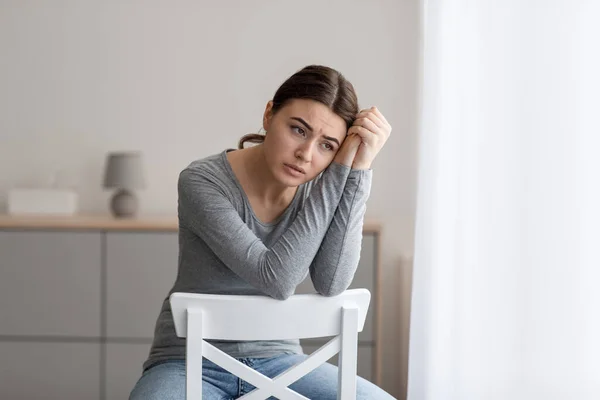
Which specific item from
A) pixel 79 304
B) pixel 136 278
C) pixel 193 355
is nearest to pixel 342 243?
pixel 193 355

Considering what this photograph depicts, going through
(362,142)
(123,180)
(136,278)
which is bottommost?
(136,278)

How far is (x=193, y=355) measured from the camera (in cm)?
167

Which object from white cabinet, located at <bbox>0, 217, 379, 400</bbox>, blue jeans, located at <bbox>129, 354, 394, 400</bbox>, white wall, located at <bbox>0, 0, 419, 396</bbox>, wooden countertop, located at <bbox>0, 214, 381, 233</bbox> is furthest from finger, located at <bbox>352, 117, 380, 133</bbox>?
white wall, located at <bbox>0, 0, 419, 396</bbox>

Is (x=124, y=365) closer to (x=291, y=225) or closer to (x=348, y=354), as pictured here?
(x=291, y=225)

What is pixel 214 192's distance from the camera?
78.2 inches

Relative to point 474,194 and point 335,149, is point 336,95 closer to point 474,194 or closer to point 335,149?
point 335,149

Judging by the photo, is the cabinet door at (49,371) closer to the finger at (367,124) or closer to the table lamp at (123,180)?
the table lamp at (123,180)

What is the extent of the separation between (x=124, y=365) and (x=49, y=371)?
33 cm

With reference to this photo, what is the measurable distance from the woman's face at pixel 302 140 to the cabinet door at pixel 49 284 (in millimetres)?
1869

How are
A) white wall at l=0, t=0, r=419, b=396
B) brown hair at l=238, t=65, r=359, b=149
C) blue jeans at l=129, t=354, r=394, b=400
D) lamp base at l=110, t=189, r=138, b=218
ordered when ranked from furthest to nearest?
white wall at l=0, t=0, r=419, b=396 → lamp base at l=110, t=189, r=138, b=218 → brown hair at l=238, t=65, r=359, b=149 → blue jeans at l=129, t=354, r=394, b=400

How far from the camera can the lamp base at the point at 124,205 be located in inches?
149

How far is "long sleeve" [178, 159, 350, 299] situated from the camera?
1871 mm

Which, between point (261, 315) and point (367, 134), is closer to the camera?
point (261, 315)

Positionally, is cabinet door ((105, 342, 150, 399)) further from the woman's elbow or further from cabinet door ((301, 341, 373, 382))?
the woman's elbow
